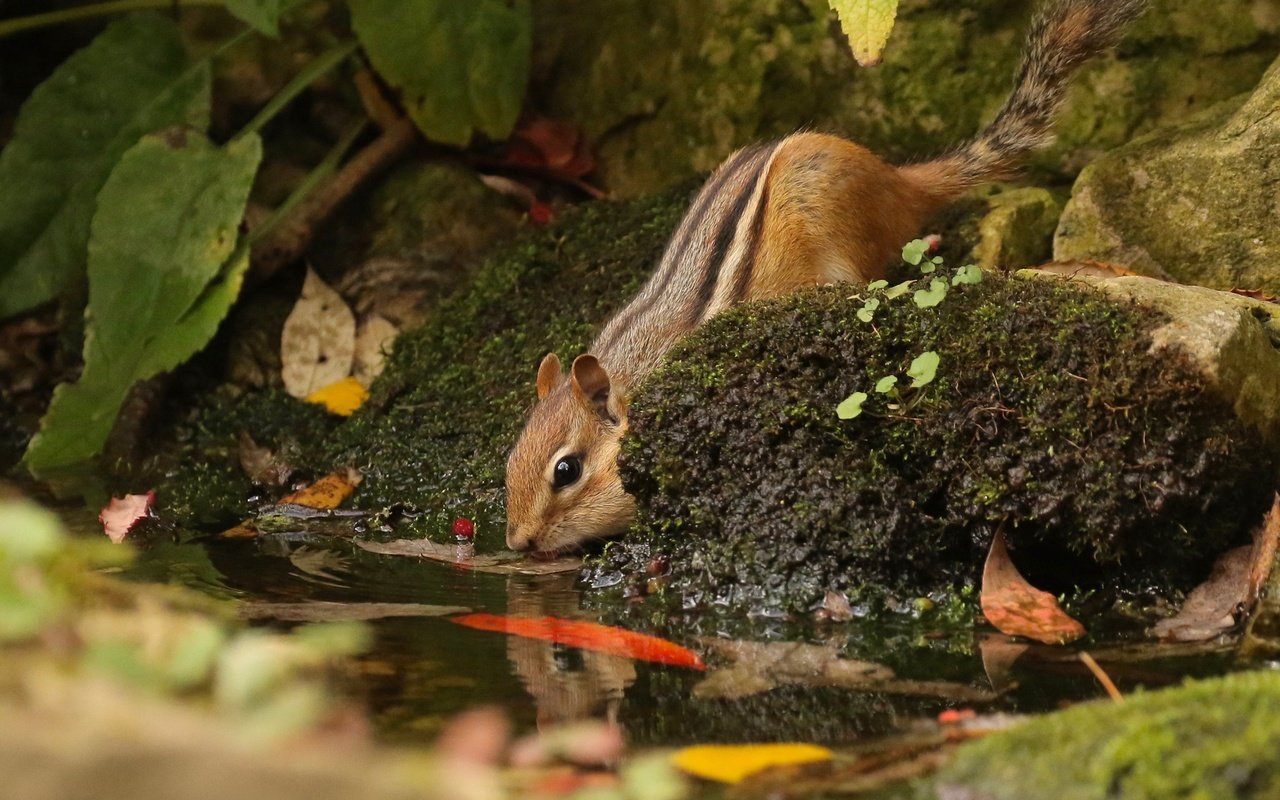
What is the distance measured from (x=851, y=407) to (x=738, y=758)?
1423mm

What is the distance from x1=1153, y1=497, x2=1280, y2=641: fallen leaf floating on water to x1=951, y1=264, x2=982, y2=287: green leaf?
0.96 metres

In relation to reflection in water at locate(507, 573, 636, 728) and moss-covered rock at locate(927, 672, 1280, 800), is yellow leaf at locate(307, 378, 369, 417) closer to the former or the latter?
reflection in water at locate(507, 573, 636, 728)

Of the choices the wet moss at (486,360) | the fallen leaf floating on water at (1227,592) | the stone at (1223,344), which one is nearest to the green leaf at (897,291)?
the stone at (1223,344)

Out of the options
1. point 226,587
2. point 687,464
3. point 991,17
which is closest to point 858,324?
point 687,464

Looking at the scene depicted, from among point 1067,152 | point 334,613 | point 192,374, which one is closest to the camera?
point 334,613

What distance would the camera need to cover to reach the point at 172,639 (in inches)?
68.7

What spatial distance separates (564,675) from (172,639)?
58.0 inches

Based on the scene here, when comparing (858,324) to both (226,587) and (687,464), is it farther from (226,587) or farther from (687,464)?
(226,587)

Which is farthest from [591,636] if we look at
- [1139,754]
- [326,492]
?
[326,492]

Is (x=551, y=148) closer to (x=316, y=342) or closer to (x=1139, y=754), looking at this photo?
(x=316, y=342)

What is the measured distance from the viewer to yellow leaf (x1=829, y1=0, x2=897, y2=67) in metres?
4.17

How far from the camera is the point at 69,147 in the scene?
603 cm

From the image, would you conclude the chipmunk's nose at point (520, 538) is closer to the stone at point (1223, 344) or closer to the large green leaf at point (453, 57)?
the stone at point (1223, 344)

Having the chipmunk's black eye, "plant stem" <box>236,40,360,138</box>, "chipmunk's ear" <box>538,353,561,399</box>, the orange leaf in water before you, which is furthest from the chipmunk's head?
"plant stem" <box>236,40,360,138</box>
